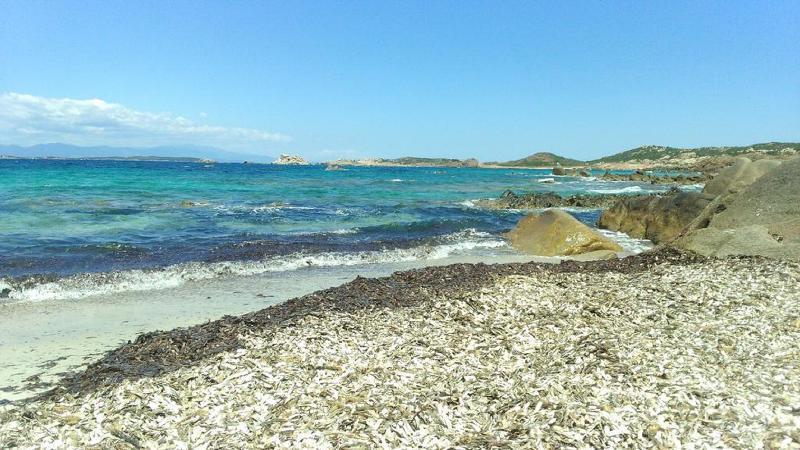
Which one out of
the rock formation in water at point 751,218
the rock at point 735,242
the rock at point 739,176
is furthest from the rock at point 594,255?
the rock at point 739,176

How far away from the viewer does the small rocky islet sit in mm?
5180

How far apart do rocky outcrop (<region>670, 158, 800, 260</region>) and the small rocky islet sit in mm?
1842

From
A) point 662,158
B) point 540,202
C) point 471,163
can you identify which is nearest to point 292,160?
point 471,163

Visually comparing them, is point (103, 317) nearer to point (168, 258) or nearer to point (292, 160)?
point (168, 258)

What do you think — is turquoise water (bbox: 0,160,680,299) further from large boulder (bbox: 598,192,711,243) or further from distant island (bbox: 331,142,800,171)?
distant island (bbox: 331,142,800,171)

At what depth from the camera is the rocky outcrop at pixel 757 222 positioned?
12.2 meters

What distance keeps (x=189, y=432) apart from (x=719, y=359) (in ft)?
20.1

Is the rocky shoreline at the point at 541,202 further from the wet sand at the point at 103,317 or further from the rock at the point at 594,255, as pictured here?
the wet sand at the point at 103,317

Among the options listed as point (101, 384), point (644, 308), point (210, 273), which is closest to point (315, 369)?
point (101, 384)

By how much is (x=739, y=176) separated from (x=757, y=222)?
6.59 metres

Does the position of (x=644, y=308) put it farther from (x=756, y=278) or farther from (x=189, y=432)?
(x=189, y=432)

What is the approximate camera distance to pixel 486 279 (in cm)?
1066

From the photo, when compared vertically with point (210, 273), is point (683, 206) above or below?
above

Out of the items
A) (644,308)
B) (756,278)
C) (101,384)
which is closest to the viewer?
(101,384)
